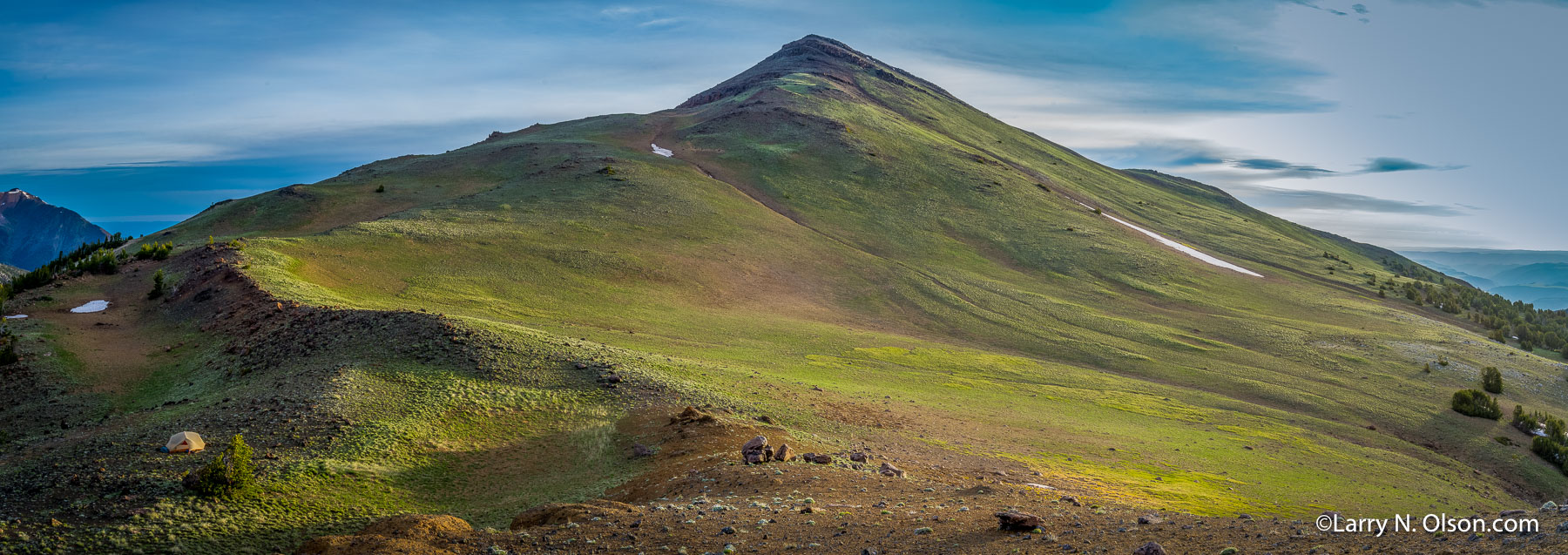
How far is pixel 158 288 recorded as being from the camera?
1118 inches

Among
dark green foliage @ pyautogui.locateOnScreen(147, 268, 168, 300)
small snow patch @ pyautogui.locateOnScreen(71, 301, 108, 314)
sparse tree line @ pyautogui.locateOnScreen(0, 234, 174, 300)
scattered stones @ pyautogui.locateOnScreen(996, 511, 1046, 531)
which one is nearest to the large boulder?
scattered stones @ pyautogui.locateOnScreen(996, 511, 1046, 531)

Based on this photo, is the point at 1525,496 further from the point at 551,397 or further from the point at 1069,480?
the point at 551,397

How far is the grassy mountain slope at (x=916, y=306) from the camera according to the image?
73.2 feet

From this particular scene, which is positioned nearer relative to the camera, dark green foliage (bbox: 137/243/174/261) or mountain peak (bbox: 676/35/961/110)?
dark green foliage (bbox: 137/243/174/261)

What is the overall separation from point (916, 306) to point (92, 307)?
3570cm

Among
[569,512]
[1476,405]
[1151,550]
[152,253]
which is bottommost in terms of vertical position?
[1476,405]

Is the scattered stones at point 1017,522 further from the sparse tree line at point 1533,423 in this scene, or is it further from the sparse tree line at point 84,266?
the sparse tree line at point 84,266

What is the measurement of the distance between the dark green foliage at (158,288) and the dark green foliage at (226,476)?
21591 mm

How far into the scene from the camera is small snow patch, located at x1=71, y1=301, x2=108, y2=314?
26.7m

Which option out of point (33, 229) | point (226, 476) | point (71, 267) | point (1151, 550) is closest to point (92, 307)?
point (71, 267)

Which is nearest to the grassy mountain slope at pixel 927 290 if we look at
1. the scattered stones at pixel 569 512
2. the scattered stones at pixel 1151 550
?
the scattered stones at pixel 1151 550

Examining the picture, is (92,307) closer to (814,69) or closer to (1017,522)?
(1017,522)

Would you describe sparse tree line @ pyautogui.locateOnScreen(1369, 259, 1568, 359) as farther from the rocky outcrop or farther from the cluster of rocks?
the rocky outcrop

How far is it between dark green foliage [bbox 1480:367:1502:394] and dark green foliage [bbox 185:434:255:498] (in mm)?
48216
